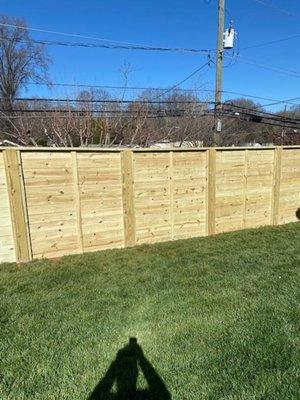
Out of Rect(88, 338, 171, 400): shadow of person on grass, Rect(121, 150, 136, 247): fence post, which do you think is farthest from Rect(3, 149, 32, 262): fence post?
Rect(88, 338, 171, 400): shadow of person on grass

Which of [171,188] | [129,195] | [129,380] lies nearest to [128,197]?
[129,195]

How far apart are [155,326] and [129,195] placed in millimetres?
2966

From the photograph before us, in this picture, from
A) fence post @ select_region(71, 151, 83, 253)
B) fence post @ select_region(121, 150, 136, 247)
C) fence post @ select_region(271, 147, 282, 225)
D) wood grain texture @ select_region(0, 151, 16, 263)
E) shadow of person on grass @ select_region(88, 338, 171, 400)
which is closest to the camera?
shadow of person on grass @ select_region(88, 338, 171, 400)

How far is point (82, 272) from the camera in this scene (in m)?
4.81

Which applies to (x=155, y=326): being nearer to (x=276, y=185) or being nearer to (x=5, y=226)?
(x=5, y=226)

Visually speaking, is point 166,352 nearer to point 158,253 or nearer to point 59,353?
point 59,353

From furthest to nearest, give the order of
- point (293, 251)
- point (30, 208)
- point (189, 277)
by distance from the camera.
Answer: point (293, 251)
point (30, 208)
point (189, 277)

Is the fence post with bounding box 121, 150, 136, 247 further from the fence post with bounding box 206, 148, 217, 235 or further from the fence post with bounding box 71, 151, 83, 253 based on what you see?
the fence post with bounding box 206, 148, 217, 235

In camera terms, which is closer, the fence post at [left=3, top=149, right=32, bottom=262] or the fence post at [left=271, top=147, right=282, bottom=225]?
the fence post at [left=3, top=149, right=32, bottom=262]

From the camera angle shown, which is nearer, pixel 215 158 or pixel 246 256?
pixel 246 256

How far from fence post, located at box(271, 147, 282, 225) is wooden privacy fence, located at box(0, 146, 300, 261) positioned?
22 mm

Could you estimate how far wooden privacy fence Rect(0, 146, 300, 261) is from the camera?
515 centimetres

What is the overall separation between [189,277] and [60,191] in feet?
8.01

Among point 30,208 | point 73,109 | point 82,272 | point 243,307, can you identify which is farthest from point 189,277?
point 73,109
